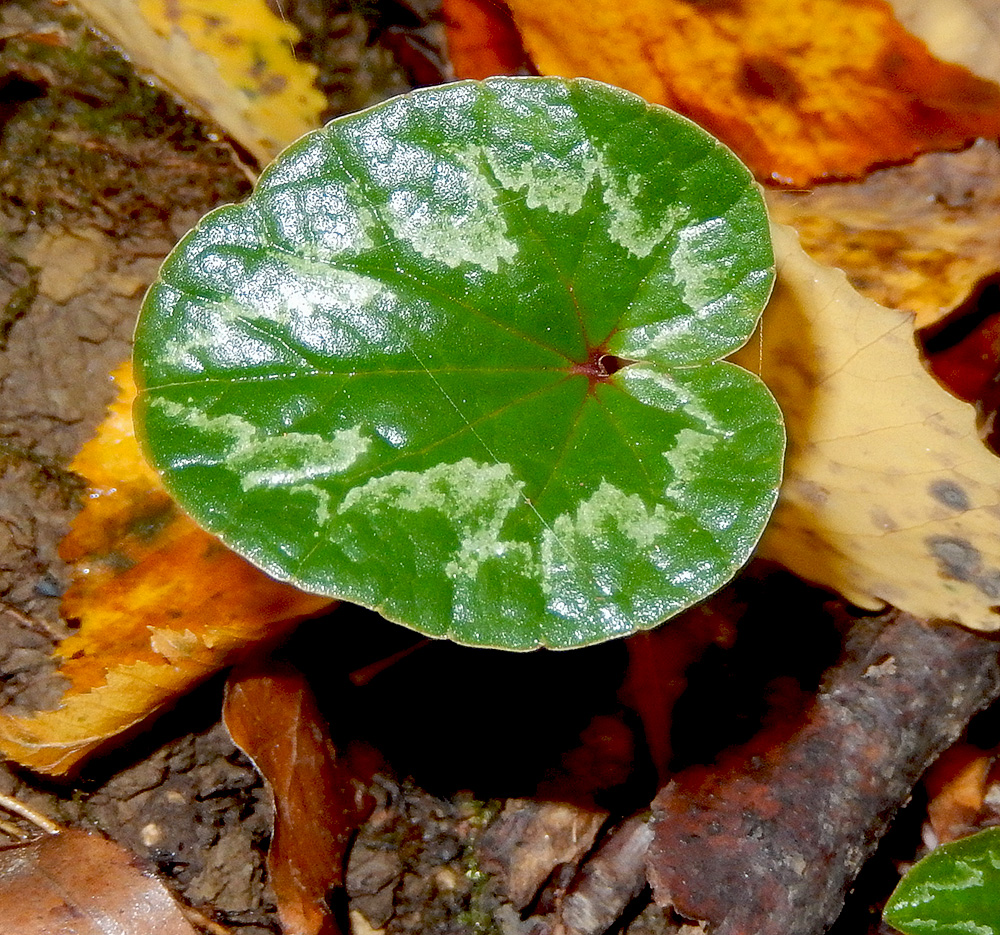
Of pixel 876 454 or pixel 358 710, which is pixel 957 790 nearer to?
pixel 876 454

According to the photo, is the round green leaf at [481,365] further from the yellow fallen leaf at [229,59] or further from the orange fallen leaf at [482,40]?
the orange fallen leaf at [482,40]

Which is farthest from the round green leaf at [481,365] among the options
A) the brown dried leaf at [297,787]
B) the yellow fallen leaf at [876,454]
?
the brown dried leaf at [297,787]

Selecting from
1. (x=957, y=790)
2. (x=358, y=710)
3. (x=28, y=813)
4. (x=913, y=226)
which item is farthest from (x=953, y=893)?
(x=28, y=813)

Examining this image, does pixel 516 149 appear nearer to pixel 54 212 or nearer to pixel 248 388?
pixel 248 388

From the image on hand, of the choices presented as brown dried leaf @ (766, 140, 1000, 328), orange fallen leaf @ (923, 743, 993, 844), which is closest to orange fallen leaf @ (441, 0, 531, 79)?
brown dried leaf @ (766, 140, 1000, 328)

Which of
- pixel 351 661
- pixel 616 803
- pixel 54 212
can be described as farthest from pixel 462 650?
pixel 54 212
